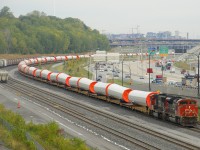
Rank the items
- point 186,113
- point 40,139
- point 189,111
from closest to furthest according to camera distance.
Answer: point 40,139 → point 186,113 → point 189,111

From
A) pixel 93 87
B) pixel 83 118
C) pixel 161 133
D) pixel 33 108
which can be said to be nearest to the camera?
pixel 161 133

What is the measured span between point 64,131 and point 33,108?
1708 centimetres

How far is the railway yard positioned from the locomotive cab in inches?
25.9

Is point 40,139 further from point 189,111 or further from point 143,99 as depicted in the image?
point 143,99

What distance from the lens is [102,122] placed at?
4709 centimetres

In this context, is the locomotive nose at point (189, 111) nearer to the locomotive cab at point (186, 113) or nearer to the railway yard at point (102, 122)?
the locomotive cab at point (186, 113)

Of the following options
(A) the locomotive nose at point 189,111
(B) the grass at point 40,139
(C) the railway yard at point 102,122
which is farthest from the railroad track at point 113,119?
(B) the grass at point 40,139

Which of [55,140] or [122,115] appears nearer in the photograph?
[55,140]

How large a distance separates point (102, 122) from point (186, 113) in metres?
9.10

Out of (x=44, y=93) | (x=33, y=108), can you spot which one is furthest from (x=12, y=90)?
(x=33, y=108)

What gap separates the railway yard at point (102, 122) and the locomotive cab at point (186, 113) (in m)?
0.66

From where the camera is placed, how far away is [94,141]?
37.1 meters

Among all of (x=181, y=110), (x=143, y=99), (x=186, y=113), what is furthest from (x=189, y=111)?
(x=143, y=99)

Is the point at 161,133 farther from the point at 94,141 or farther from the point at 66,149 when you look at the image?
the point at 66,149
